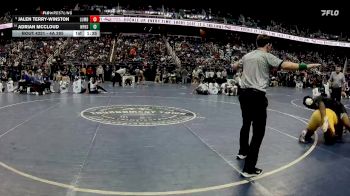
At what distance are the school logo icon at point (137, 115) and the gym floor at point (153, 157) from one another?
30mm

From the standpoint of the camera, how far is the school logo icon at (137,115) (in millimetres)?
9438

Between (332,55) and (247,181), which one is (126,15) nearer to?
(332,55)

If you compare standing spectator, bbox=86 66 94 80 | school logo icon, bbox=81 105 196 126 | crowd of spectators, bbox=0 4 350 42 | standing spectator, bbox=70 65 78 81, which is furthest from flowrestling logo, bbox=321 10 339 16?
school logo icon, bbox=81 105 196 126

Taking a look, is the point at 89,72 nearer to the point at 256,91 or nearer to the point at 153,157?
the point at 153,157

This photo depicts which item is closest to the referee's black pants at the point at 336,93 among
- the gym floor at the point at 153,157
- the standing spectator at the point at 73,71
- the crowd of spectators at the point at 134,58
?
the gym floor at the point at 153,157

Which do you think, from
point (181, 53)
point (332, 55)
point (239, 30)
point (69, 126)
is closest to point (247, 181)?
point (69, 126)
